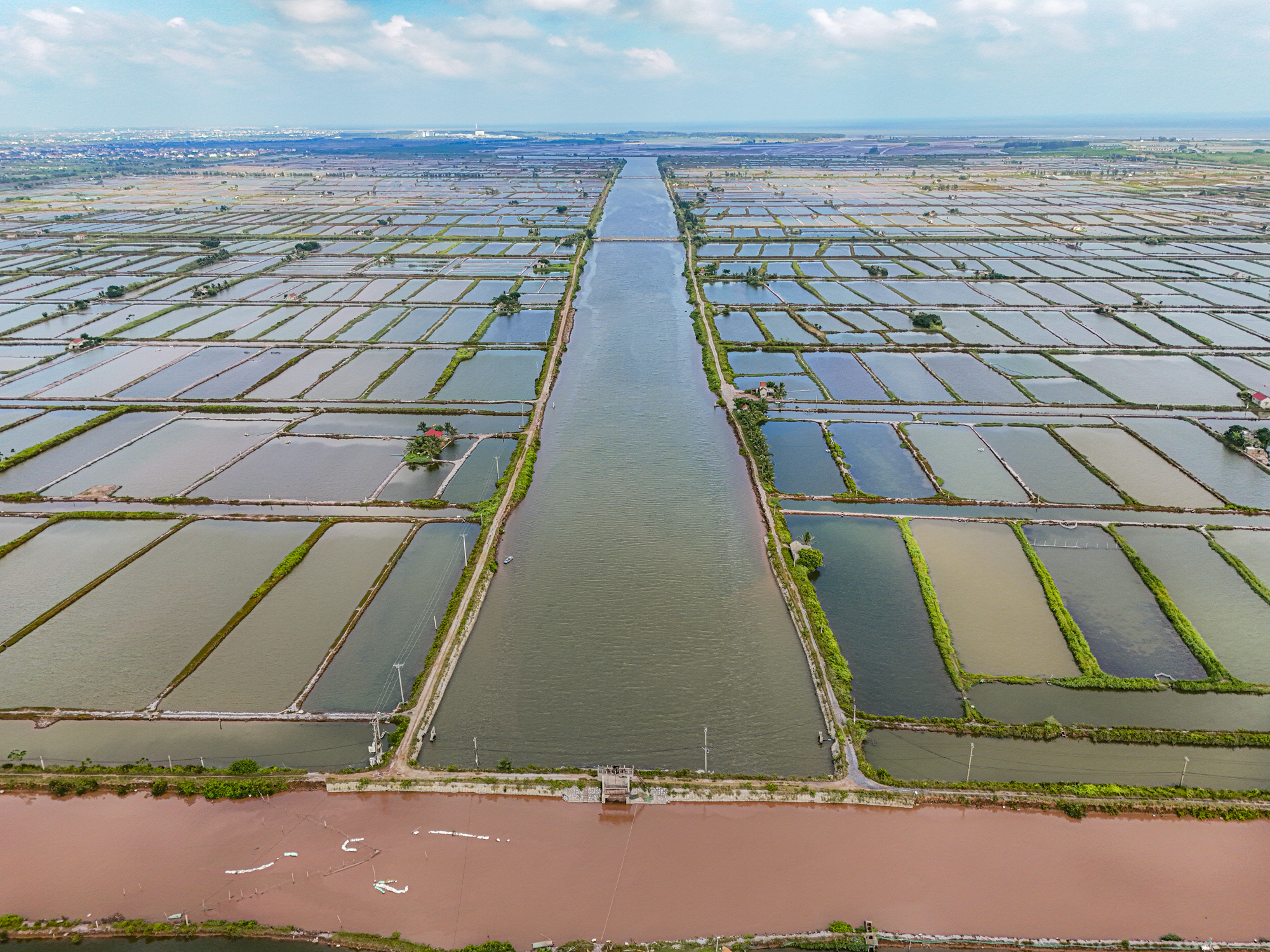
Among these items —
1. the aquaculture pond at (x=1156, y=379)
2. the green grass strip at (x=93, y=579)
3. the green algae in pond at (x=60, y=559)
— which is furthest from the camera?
the aquaculture pond at (x=1156, y=379)

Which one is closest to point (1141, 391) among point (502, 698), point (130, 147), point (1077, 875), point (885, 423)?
point (885, 423)

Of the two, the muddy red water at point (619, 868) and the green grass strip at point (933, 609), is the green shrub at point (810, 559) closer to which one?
the green grass strip at point (933, 609)

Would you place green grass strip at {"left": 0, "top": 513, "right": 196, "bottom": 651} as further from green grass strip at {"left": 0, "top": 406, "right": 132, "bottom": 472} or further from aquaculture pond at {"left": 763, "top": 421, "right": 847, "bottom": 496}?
aquaculture pond at {"left": 763, "top": 421, "right": 847, "bottom": 496}

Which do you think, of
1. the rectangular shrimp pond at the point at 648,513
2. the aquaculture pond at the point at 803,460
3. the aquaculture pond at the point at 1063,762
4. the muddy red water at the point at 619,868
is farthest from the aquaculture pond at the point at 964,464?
the muddy red water at the point at 619,868

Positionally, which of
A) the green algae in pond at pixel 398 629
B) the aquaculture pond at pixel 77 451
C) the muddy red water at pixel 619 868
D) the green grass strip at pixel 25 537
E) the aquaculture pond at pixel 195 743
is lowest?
the muddy red water at pixel 619 868

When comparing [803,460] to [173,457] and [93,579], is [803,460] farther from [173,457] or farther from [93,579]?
[173,457]

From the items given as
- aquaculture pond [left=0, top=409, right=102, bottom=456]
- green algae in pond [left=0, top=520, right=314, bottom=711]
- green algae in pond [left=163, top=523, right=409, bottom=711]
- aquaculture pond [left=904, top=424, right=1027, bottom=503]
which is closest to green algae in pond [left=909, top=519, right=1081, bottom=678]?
aquaculture pond [left=904, top=424, right=1027, bottom=503]

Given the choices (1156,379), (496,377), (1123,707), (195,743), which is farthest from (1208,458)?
(195,743)
